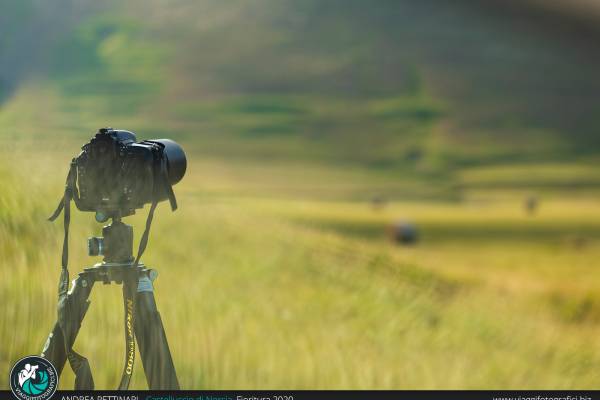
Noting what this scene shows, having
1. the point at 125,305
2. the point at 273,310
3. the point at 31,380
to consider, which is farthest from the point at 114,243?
the point at 273,310

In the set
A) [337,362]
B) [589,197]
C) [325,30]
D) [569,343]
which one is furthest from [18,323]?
[325,30]

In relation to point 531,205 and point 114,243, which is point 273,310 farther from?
point 531,205

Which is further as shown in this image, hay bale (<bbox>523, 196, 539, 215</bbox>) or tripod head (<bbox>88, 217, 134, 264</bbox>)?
hay bale (<bbox>523, 196, 539, 215</bbox>)

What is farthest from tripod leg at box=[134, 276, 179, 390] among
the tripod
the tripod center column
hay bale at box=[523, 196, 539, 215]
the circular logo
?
hay bale at box=[523, 196, 539, 215]

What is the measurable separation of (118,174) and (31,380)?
1.16 metres

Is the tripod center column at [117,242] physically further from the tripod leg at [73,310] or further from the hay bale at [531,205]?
the hay bale at [531,205]

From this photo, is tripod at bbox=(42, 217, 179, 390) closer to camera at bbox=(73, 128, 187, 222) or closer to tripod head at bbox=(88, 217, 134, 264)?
tripod head at bbox=(88, 217, 134, 264)

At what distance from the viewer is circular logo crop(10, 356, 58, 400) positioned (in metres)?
3.15

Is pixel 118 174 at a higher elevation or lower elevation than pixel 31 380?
higher

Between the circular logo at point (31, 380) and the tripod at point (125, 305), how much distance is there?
0.26m

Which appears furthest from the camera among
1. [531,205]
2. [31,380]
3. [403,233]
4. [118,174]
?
[531,205]

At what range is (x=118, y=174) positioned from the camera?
9.05 ft

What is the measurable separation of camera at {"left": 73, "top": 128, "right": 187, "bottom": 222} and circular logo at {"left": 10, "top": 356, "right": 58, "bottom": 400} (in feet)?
2.81

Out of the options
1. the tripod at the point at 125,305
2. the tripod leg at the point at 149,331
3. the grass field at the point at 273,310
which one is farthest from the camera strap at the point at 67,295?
the grass field at the point at 273,310
